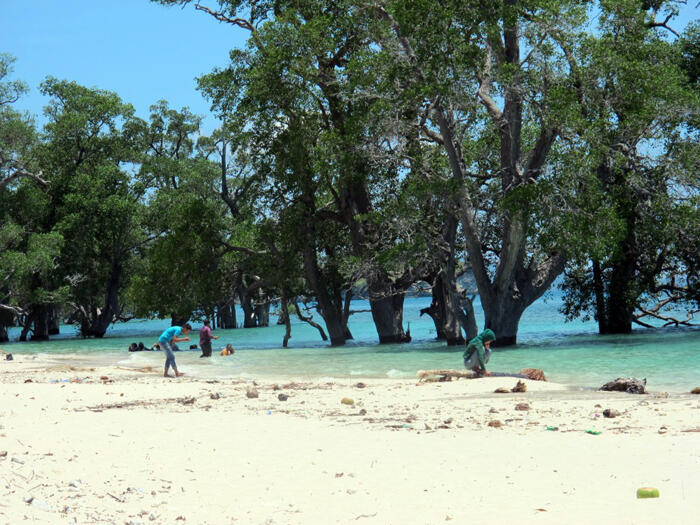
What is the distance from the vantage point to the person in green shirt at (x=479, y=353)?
15.0 m

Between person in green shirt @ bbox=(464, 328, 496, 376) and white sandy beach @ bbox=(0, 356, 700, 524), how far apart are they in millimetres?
3066

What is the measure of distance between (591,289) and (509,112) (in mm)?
9772

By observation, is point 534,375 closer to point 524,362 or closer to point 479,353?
point 479,353

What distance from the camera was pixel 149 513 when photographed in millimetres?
5496

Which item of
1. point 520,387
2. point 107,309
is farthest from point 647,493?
point 107,309

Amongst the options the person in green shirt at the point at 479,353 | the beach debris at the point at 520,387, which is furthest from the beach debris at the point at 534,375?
the beach debris at the point at 520,387

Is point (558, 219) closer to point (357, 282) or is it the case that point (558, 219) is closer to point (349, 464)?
point (357, 282)

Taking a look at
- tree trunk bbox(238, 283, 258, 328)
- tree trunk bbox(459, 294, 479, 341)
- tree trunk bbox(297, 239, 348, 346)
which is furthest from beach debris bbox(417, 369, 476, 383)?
tree trunk bbox(238, 283, 258, 328)

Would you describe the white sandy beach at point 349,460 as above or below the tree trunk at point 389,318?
below

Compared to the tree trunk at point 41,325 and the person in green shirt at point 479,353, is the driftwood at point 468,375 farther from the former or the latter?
the tree trunk at point 41,325

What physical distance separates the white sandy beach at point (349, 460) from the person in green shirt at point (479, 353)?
3.07 metres

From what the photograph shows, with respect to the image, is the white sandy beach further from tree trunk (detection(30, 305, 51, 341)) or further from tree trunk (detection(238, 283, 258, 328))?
tree trunk (detection(238, 283, 258, 328))

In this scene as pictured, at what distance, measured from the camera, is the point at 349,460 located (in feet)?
23.8

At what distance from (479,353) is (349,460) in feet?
27.0
